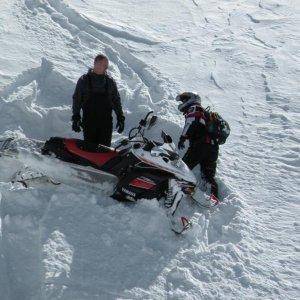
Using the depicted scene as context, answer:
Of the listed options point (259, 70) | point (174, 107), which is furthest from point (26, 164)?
point (259, 70)

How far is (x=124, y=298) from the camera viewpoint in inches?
181

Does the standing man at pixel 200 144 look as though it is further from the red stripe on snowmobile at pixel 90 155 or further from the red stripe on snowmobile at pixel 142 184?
the red stripe on snowmobile at pixel 90 155

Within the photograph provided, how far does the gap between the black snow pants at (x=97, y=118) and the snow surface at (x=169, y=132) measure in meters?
0.84

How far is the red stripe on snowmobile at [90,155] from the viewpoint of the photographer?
5.73 m

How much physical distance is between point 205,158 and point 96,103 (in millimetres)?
1646

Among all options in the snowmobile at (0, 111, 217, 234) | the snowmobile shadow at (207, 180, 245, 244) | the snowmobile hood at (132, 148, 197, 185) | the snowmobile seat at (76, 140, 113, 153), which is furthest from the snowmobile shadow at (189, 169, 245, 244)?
the snowmobile seat at (76, 140, 113, 153)

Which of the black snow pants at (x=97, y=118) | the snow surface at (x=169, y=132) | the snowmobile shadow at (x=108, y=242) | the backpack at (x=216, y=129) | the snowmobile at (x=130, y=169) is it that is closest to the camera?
the snowmobile shadow at (x=108, y=242)

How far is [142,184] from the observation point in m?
5.73

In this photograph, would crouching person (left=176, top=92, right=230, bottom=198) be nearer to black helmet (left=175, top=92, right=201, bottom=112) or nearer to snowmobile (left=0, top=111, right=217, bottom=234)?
black helmet (left=175, top=92, right=201, bottom=112)

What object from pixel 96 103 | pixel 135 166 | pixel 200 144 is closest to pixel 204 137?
pixel 200 144

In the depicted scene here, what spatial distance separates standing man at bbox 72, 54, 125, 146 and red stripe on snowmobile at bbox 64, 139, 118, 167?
66 centimetres

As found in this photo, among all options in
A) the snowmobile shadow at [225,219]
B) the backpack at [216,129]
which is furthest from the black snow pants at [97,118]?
the snowmobile shadow at [225,219]

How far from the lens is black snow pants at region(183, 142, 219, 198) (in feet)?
21.8

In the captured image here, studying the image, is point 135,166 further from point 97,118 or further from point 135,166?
point 97,118
